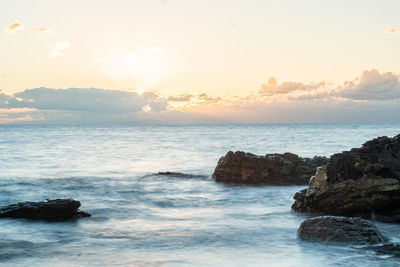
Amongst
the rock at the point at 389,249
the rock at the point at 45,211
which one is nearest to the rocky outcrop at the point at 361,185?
the rock at the point at 389,249

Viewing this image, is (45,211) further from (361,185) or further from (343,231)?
(361,185)

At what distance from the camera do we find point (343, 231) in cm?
1032

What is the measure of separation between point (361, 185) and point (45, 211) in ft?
33.1

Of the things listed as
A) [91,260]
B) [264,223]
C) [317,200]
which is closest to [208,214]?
[264,223]

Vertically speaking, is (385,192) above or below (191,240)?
above

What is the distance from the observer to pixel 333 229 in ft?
34.1

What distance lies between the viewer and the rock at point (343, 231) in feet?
33.3

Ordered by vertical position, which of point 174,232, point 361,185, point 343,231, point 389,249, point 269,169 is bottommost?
point 174,232

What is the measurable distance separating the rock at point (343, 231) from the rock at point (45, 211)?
24.8 feet

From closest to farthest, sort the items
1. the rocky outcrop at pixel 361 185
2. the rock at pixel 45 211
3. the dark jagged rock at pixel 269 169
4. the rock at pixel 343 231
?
the rock at pixel 343 231 → the rocky outcrop at pixel 361 185 → the rock at pixel 45 211 → the dark jagged rock at pixel 269 169

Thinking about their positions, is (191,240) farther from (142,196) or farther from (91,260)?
(142,196)

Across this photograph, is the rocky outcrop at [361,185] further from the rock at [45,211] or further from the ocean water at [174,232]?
the rock at [45,211]

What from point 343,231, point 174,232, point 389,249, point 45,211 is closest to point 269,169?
point 174,232

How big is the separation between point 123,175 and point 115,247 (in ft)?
59.5
